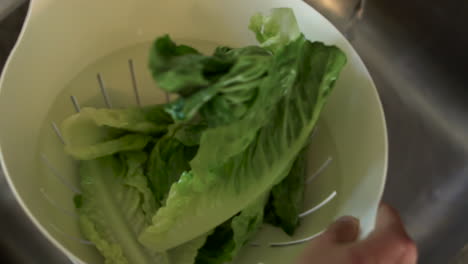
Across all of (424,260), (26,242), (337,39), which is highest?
(337,39)

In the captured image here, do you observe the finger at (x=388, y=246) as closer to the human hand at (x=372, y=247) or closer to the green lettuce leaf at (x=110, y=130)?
the human hand at (x=372, y=247)

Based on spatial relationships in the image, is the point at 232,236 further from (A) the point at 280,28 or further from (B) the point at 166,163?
(A) the point at 280,28

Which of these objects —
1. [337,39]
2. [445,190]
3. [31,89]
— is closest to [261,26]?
[337,39]

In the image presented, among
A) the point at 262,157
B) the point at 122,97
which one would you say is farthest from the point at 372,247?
the point at 122,97

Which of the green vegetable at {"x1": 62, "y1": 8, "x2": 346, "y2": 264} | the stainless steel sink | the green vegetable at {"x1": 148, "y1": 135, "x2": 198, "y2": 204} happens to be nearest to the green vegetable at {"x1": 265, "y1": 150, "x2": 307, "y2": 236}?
the green vegetable at {"x1": 62, "y1": 8, "x2": 346, "y2": 264}

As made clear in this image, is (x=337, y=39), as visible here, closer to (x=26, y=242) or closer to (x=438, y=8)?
(x=438, y=8)
